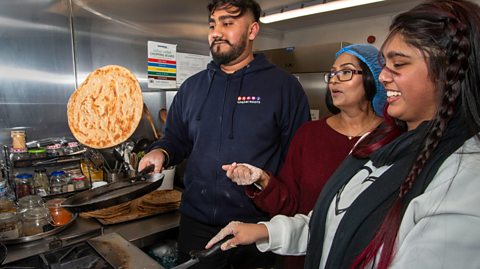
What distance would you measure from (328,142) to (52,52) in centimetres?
158

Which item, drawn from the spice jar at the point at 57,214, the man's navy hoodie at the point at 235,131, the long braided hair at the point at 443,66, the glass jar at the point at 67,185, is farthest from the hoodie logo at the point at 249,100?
the glass jar at the point at 67,185

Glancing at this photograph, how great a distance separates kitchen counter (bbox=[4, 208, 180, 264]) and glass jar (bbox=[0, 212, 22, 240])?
1.9 inches

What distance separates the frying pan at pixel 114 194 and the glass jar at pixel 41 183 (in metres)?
0.66

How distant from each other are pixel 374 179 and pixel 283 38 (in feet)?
12.2

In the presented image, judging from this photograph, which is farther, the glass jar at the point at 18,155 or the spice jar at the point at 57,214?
the glass jar at the point at 18,155

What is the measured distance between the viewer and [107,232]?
1.33m

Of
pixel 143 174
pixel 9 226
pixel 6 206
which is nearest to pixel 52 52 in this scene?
pixel 6 206

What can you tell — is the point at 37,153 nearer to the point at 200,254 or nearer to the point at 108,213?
the point at 108,213

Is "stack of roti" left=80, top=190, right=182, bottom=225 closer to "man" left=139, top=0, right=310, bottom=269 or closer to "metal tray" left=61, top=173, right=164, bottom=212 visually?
"man" left=139, top=0, right=310, bottom=269

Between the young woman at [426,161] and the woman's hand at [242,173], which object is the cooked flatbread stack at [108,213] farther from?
the young woman at [426,161]

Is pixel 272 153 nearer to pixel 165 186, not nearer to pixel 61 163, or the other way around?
pixel 165 186

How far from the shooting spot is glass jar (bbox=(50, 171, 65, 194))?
153 cm

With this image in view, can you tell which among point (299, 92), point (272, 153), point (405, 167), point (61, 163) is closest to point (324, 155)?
point (272, 153)

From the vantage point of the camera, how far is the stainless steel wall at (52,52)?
1505 mm
